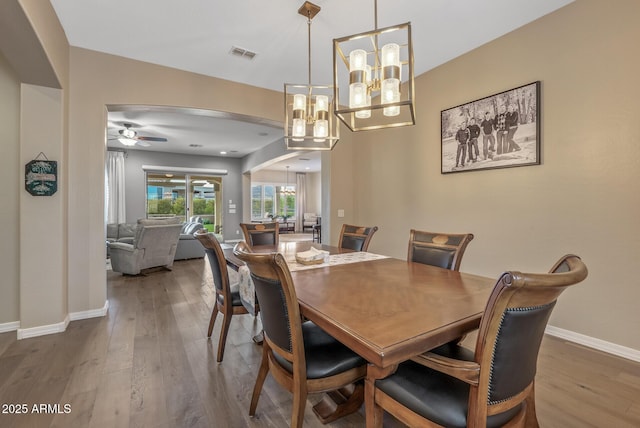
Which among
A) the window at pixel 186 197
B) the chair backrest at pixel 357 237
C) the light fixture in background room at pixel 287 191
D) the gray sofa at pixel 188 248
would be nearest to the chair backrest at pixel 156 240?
the gray sofa at pixel 188 248

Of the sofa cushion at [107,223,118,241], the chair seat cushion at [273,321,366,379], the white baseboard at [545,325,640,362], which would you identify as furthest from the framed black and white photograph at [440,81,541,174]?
the sofa cushion at [107,223,118,241]

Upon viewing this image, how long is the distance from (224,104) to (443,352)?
12.1ft

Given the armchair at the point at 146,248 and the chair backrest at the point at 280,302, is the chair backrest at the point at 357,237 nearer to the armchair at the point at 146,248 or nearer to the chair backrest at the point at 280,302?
the chair backrest at the point at 280,302

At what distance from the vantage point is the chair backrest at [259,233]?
319 cm

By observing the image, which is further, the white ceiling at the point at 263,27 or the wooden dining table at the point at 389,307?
the white ceiling at the point at 263,27

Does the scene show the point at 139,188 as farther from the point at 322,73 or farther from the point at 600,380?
the point at 600,380

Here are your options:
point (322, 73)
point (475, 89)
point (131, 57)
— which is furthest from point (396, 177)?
point (131, 57)

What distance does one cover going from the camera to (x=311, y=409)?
1661 mm

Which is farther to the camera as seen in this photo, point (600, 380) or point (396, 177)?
point (396, 177)

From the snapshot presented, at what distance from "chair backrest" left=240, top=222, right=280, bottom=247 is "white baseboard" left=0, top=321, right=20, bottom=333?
224cm

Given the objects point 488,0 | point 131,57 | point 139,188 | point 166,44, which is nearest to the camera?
point 488,0

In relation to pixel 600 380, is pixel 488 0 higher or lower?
higher

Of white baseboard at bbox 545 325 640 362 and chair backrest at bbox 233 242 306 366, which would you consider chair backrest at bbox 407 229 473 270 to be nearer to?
chair backrest at bbox 233 242 306 366

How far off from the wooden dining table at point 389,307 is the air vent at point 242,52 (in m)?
2.62
